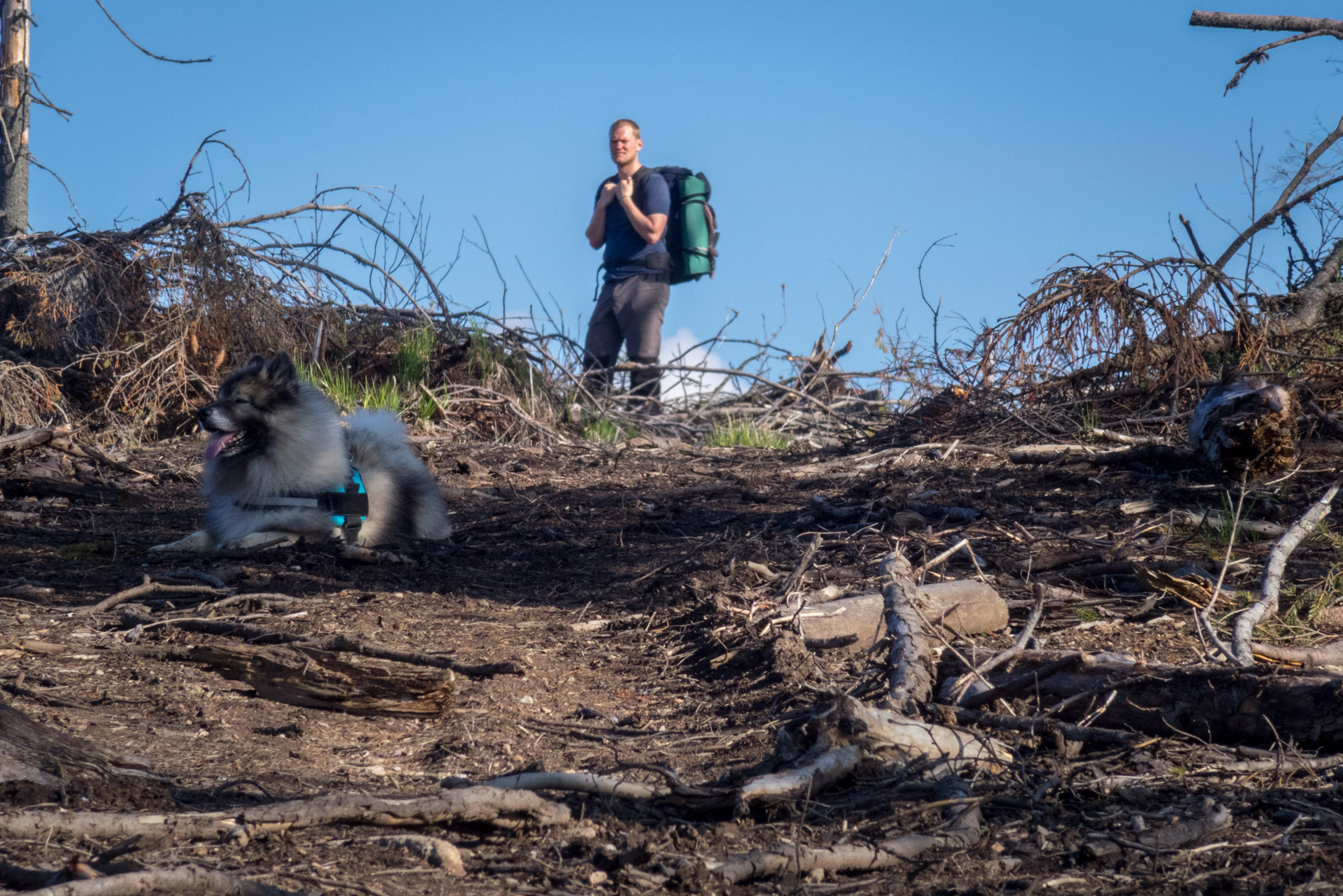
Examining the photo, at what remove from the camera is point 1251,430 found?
5395 millimetres

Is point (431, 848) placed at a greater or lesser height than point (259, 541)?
lesser

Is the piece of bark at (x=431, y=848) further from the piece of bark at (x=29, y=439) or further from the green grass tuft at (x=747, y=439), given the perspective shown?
the green grass tuft at (x=747, y=439)

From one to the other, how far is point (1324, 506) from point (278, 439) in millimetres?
5582

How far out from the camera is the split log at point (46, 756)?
93.9 inches

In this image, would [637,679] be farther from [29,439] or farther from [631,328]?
[631,328]

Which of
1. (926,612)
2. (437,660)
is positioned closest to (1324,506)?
(926,612)

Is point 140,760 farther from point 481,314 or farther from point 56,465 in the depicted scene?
point 481,314

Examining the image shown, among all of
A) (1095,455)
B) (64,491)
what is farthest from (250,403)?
(1095,455)

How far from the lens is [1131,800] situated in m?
2.40

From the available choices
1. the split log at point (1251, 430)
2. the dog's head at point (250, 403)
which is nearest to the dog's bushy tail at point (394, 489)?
the dog's head at point (250, 403)

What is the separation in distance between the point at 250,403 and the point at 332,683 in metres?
2.94

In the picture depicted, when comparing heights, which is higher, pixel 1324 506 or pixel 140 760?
pixel 1324 506

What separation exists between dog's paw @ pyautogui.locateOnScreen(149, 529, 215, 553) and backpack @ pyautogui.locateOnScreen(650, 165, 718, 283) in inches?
274

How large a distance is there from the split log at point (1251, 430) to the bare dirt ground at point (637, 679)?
11.1 inches
